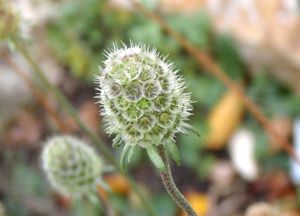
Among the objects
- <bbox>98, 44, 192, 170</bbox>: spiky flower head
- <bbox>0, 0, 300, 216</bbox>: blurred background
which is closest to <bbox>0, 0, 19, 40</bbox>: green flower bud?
<bbox>0, 0, 300, 216</bbox>: blurred background

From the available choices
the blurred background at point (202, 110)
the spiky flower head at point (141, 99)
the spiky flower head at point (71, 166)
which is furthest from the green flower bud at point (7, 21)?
the spiky flower head at point (141, 99)

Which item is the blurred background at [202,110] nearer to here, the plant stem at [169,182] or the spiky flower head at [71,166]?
the spiky flower head at [71,166]

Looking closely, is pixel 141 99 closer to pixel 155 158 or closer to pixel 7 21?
pixel 155 158

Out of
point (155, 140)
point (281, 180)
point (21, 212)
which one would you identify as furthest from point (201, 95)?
point (155, 140)

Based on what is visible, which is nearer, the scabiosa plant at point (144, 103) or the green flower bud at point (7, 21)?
the scabiosa plant at point (144, 103)

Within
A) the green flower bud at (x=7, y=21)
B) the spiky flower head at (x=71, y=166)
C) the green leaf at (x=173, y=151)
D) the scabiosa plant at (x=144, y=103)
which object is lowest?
the green leaf at (x=173, y=151)

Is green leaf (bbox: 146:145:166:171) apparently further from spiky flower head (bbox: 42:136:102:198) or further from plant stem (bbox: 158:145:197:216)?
spiky flower head (bbox: 42:136:102:198)

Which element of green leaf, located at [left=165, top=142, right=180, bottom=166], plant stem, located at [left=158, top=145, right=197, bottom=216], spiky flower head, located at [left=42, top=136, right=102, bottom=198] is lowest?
plant stem, located at [left=158, top=145, right=197, bottom=216]
